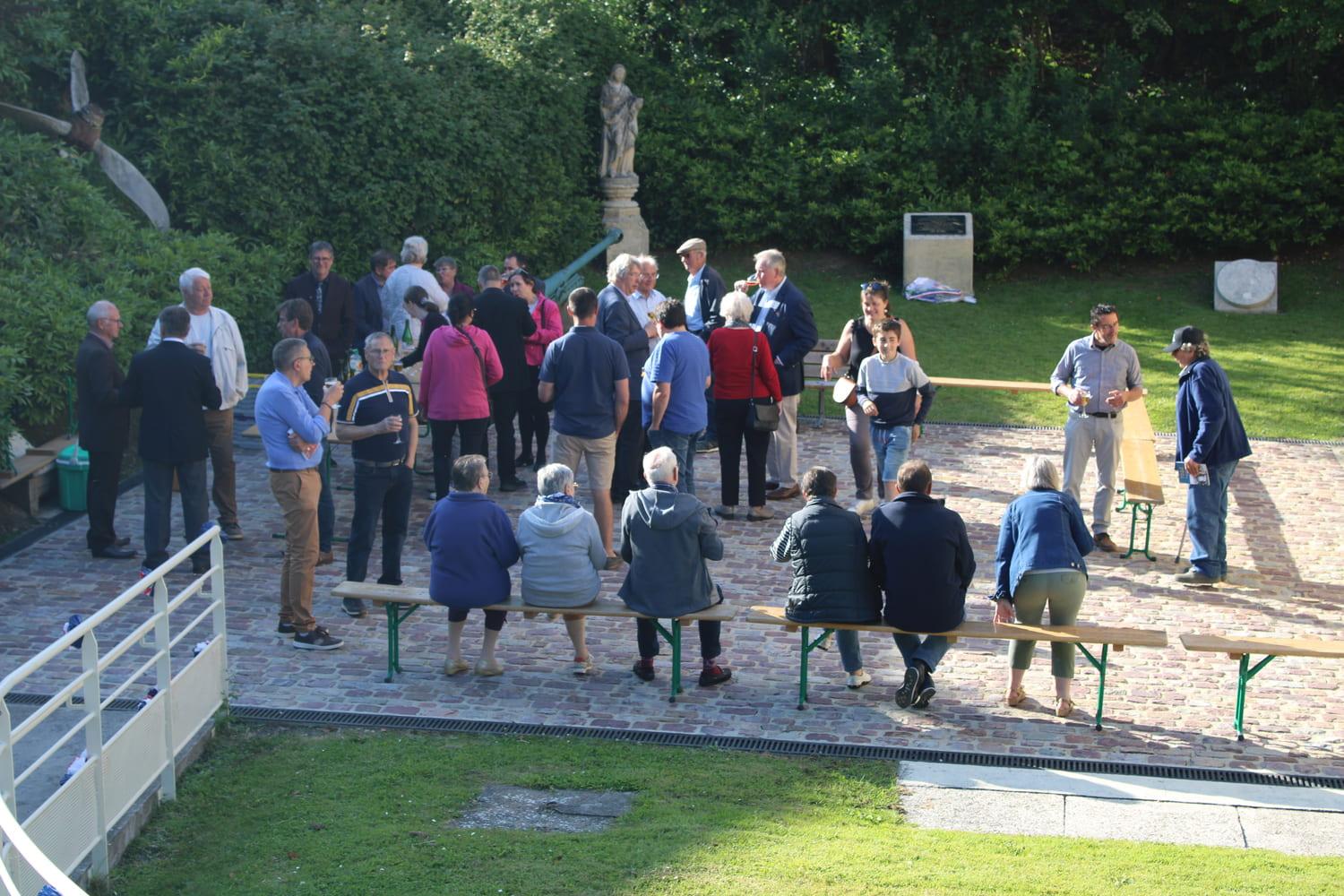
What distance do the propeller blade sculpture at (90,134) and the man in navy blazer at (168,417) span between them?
5.89 metres

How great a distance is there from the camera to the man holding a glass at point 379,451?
30.3ft

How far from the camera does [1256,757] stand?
7707mm

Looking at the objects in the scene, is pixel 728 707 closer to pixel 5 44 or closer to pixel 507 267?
pixel 507 267

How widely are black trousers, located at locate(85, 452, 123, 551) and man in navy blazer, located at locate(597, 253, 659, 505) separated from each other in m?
3.59

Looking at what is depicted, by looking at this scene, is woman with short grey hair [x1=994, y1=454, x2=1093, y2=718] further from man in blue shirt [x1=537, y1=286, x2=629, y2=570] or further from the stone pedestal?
the stone pedestal

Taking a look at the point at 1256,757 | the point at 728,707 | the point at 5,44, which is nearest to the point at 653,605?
the point at 728,707

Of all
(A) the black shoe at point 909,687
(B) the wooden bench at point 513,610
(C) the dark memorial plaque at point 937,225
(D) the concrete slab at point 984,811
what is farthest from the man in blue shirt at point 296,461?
(C) the dark memorial plaque at point 937,225

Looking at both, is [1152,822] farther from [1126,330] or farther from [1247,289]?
[1247,289]

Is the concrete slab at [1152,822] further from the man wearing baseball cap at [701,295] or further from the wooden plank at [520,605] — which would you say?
the man wearing baseball cap at [701,295]

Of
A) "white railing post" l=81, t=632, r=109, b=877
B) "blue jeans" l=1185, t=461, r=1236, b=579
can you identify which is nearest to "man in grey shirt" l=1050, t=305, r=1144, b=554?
"blue jeans" l=1185, t=461, r=1236, b=579

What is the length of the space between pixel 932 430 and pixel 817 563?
695 cm

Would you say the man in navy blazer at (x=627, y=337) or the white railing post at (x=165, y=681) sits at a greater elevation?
the man in navy blazer at (x=627, y=337)

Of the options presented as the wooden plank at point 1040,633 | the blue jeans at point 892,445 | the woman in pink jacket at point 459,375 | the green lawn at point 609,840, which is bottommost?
the green lawn at point 609,840

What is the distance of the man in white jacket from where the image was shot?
10617 millimetres
